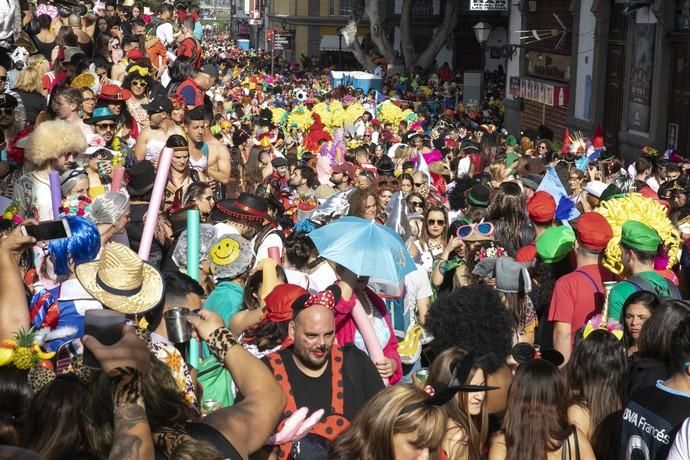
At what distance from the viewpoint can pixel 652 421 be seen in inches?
171

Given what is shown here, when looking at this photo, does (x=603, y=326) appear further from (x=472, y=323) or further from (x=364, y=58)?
(x=364, y=58)

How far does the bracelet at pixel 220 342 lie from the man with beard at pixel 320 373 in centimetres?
77

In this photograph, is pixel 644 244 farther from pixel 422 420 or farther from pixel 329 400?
pixel 422 420

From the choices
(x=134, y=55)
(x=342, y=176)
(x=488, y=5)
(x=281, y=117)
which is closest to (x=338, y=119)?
(x=281, y=117)

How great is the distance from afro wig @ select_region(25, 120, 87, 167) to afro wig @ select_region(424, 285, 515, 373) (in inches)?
112

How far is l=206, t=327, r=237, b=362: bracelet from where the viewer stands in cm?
381

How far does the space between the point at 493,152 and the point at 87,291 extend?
1230 centimetres

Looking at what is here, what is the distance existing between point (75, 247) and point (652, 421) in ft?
8.63

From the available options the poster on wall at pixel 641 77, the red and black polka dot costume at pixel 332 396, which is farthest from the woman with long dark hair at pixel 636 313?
the poster on wall at pixel 641 77

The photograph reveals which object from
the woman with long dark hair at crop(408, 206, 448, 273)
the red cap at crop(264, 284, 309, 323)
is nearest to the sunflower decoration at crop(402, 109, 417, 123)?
the woman with long dark hair at crop(408, 206, 448, 273)

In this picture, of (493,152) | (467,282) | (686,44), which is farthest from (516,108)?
(467,282)

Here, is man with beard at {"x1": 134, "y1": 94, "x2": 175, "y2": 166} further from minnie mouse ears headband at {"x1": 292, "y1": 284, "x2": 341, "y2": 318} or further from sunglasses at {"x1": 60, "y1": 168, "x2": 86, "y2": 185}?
minnie mouse ears headband at {"x1": 292, "y1": 284, "x2": 341, "y2": 318}

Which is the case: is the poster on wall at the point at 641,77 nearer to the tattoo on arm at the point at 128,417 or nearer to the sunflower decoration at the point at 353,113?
the sunflower decoration at the point at 353,113

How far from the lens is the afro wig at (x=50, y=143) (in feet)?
23.2
